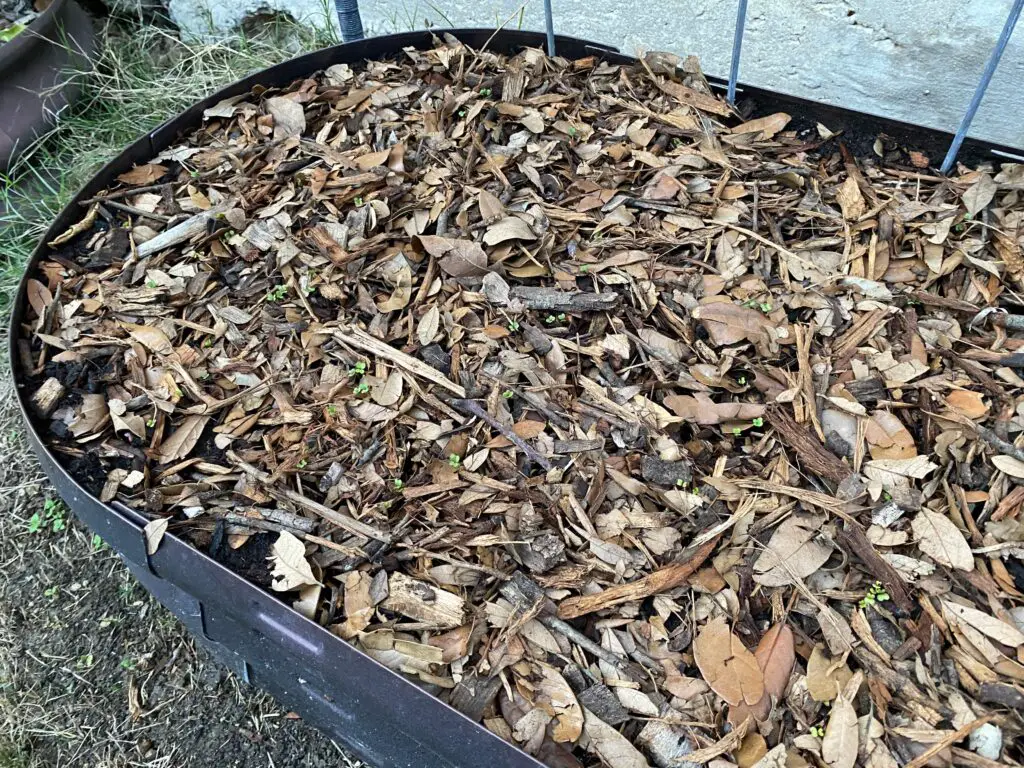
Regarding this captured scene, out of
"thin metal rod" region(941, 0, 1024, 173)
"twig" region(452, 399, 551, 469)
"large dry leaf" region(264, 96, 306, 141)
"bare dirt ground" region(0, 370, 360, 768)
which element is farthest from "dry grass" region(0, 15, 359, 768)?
"thin metal rod" region(941, 0, 1024, 173)

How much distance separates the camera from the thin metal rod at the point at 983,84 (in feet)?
4.96

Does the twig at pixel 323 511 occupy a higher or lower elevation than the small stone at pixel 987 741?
higher

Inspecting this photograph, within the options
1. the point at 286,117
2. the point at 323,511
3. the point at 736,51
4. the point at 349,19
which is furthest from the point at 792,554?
the point at 349,19

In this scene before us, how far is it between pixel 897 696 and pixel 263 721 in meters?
1.14

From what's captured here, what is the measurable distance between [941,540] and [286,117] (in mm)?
1619

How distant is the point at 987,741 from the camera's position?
1.08 metres

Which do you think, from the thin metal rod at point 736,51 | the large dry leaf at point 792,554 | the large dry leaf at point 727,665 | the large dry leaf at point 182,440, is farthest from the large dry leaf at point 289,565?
the thin metal rod at point 736,51

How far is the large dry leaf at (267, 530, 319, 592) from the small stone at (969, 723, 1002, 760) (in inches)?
37.6

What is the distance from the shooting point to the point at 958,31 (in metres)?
2.04

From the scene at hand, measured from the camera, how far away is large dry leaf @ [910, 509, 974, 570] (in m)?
1.22

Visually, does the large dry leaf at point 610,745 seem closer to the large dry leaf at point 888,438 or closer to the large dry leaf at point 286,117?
the large dry leaf at point 888,438

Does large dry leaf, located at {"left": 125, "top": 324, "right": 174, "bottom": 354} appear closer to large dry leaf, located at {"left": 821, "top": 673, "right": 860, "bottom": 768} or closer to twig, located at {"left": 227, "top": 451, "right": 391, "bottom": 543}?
twig, located at {"left": 227, "top": 451, "right": 391, "bottom": 543}

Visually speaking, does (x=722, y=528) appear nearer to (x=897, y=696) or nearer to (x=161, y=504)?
(x=897, y=696)

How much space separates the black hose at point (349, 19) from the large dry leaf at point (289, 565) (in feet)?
4.68
